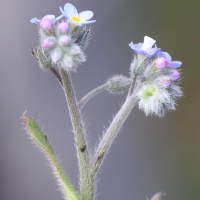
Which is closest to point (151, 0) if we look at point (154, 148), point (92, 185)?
point (154, 148)

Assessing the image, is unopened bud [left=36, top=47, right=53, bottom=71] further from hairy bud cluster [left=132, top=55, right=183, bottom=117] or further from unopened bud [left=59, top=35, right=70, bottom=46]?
hairy bud cluster [left=132, top=55, right=183, bottom=117]

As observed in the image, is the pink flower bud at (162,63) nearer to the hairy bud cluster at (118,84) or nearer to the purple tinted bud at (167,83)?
the purple tinted bud at (167,83)

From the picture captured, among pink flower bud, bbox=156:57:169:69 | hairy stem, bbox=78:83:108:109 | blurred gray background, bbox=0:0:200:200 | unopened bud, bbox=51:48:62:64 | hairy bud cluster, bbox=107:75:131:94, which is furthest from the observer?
blurred gray background, bbox=0:0:200:200

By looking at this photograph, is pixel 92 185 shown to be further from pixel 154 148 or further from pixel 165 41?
pixel 165 41

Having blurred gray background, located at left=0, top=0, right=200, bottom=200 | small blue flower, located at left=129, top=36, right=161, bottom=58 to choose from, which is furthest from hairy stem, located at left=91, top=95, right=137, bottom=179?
blurred gray background, located at left=0, top=0, right=200, bottom=200

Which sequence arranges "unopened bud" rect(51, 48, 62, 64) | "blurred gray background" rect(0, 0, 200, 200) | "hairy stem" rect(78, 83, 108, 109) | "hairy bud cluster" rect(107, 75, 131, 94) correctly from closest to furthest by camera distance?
1. "unopened bud" rect(51, 48, 62, 64)
2. "hairy stem" rect(78, 83, 108, 109)
3. "hairy bud cluster" rect(107, 75, 131, 94)
4. "blurred gray background" rect(0, 0, 200, 200)

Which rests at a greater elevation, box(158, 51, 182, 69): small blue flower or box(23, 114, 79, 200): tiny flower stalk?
box(158, 51, 182, 69): small blue flower
